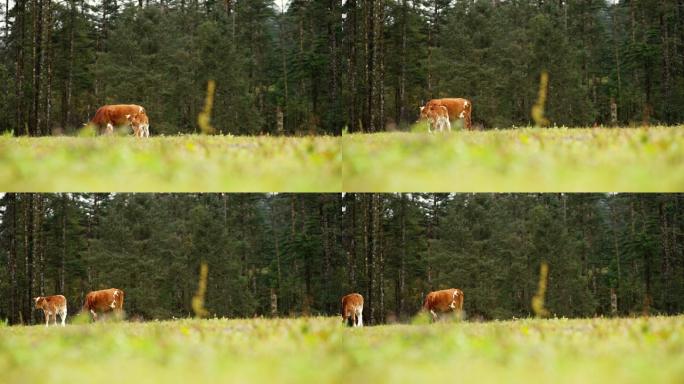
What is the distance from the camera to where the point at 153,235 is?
8.25 meters

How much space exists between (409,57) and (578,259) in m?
2.35

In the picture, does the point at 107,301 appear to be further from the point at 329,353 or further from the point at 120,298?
the point at 329,353

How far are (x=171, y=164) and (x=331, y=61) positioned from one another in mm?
1691

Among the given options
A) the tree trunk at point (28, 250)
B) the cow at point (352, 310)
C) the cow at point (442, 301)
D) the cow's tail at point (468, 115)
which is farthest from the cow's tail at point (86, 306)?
the cow's tail at point (468, 115)

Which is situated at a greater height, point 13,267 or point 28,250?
point 28,250

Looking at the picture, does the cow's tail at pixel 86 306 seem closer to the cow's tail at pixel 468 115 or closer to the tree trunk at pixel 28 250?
the tree trunk at pixel 28 250

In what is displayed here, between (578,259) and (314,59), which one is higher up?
(314,59)

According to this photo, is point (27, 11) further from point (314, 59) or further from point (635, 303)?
point (635, 303)

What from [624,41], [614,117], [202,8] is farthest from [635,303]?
[202,8]

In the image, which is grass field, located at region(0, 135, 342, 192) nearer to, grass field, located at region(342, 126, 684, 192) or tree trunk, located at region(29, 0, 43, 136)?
tree trunk, located at region(29, 0, 43, 136)

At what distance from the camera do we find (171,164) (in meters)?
8.08

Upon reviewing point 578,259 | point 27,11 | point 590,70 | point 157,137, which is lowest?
point 578,259

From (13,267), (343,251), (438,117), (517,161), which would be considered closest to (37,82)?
(13,267)

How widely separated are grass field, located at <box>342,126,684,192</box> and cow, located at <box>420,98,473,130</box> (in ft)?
0.48
